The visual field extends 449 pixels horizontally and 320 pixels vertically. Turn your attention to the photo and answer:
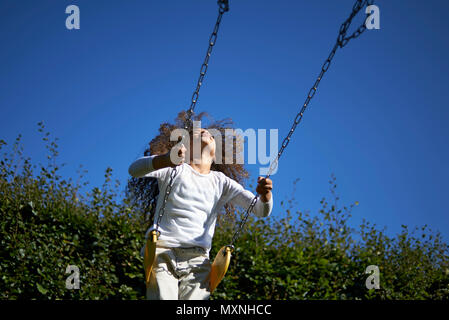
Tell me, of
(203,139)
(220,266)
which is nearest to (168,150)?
(203,139)

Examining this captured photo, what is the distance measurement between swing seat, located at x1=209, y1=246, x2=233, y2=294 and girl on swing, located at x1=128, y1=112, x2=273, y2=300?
0.05 meters

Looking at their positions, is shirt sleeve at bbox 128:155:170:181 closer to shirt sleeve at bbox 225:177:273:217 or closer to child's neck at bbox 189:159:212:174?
child's neck at bbox 189:159:212:174

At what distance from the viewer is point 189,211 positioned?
3219 millimetres

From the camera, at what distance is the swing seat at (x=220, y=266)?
3.08m

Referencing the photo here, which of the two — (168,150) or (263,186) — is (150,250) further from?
(168,150)

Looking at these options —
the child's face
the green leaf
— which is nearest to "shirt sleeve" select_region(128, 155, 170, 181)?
the child's face

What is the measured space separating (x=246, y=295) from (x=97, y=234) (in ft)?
5.66

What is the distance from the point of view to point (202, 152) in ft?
11.8

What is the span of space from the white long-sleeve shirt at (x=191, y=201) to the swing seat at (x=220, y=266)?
0.44 ft

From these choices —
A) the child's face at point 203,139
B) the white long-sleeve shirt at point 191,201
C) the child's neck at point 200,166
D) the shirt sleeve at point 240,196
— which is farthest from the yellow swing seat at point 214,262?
the child's face at point 203,139

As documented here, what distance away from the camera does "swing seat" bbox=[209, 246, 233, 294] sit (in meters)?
3.08

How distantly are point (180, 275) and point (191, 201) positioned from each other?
0.51 metres
